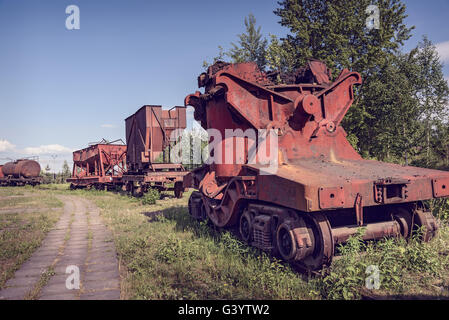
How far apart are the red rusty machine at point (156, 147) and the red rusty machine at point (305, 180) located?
321 inches

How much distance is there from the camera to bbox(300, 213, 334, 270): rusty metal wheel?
4.20 meters

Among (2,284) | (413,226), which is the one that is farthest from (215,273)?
(413,226)

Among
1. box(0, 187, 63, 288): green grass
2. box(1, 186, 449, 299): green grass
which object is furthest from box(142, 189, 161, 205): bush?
box(1, 186, 449, 299): green grass

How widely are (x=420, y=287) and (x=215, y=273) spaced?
2611 mm

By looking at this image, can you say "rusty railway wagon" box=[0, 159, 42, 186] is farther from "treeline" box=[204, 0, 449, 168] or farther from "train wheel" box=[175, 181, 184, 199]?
"treeline" box=[204, 0, 449, 168]

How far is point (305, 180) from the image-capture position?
415 cm

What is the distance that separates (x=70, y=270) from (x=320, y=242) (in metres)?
3.85

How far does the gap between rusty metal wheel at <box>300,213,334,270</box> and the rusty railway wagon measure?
109ft

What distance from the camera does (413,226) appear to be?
5.27 meters

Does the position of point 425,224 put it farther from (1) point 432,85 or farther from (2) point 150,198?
(1) point 432,85

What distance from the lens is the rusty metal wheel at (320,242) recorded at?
13.8ft
